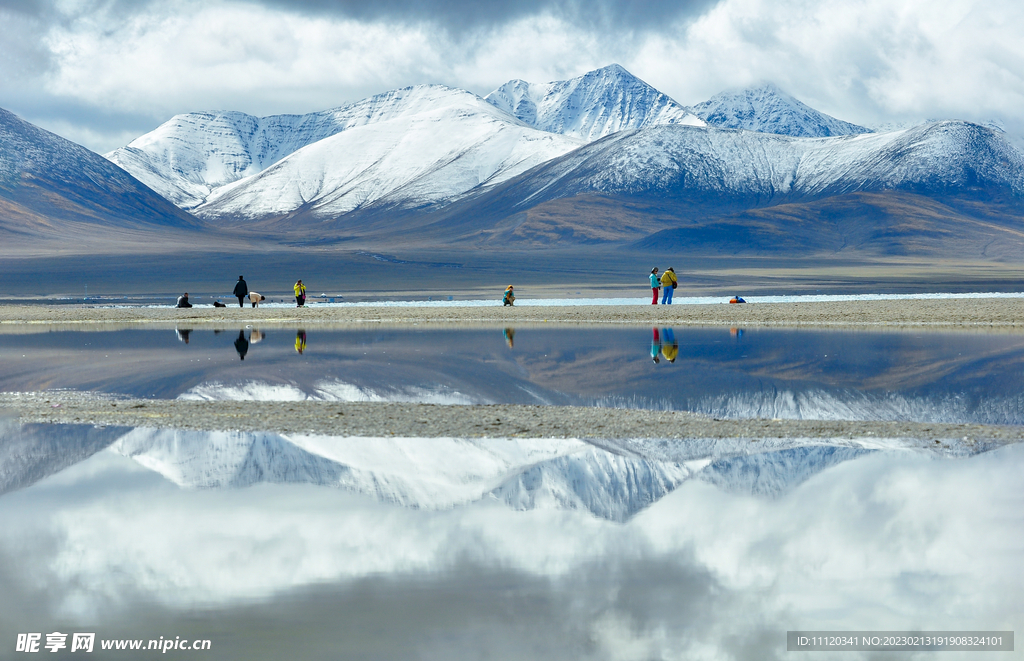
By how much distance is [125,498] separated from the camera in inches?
412

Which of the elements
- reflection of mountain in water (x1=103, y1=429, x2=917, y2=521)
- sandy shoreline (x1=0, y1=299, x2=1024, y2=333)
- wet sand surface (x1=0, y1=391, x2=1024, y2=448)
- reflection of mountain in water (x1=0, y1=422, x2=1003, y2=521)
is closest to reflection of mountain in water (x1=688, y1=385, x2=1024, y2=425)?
wet sand surface (x1=0, y1=391, x2=1024, y2=448)

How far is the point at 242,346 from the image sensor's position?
97.7 ft

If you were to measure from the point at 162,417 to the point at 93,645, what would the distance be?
950cm

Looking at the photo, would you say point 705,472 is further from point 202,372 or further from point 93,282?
point 93,282

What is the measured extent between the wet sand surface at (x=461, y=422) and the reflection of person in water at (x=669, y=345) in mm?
9226

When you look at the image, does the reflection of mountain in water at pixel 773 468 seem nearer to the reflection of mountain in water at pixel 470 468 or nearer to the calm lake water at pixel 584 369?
the reflection of mountain in water at pixel 470 468

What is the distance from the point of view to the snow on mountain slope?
34.3ft

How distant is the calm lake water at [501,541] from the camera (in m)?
6.98

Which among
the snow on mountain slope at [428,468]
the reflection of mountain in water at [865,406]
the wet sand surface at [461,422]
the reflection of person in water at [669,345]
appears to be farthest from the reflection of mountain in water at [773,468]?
the reflection of person in water at [669,345]

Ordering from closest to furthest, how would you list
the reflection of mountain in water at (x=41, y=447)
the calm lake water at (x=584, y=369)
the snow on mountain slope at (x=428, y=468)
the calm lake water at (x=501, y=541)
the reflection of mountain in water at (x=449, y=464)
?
the calm lake water at (x=501, y=541)
the snow on mountain slope at (x=428, y=468)
the reflection of mountain in water at (x=449, y=464)
the reflection of mountain in water at (x=41, y=447)
the calm lake water at (x=584, y=369)

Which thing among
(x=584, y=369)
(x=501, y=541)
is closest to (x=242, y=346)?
(x=584, y=369)

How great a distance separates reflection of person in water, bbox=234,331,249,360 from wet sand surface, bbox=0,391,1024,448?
911cm

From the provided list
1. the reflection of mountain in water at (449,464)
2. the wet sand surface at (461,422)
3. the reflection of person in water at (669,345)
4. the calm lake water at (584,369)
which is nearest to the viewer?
the reflection of mountain in water at (449,464)

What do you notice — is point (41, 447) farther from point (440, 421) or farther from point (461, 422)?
point (461, 422)
